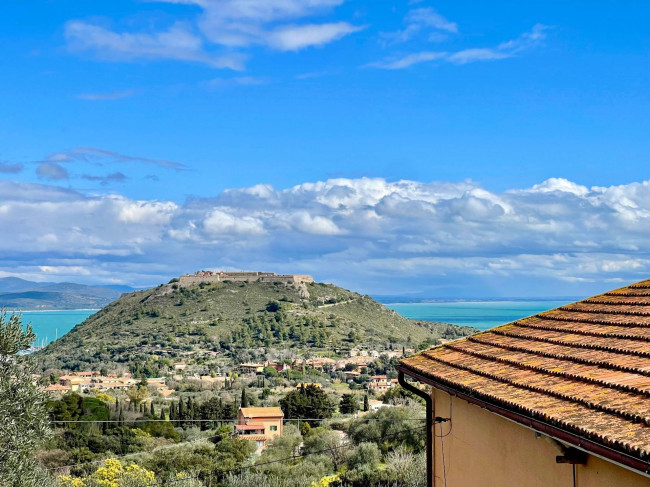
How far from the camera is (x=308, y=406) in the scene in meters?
47.8

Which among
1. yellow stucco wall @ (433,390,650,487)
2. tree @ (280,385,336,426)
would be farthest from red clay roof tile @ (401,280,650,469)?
tree @ (280,385,336,426)

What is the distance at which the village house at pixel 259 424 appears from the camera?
134 ft

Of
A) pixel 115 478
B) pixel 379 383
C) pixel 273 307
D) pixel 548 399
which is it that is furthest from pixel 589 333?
pixel 273 307

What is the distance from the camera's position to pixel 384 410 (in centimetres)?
3575

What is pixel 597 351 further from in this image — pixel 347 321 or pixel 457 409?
pixel 347 321

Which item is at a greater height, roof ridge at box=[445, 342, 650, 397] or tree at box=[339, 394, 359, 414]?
roof ridge at box=[445, 342, 650, 397]

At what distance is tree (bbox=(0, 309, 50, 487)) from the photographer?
45.6 ft

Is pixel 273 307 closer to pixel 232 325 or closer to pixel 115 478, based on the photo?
pixel 232 325

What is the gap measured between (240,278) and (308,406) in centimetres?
8577

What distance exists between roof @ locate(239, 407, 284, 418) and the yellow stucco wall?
3798cm

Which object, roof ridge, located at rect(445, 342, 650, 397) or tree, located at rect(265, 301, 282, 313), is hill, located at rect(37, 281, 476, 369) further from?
roof ridge, located at rect(445, 342, 650, 397)

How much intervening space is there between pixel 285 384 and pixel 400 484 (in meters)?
45.8

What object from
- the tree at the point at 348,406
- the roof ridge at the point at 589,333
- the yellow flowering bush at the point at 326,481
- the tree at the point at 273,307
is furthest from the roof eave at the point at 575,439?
the tree at the point at 273,307

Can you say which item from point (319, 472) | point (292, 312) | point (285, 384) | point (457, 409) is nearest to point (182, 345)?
point (292, 312)
